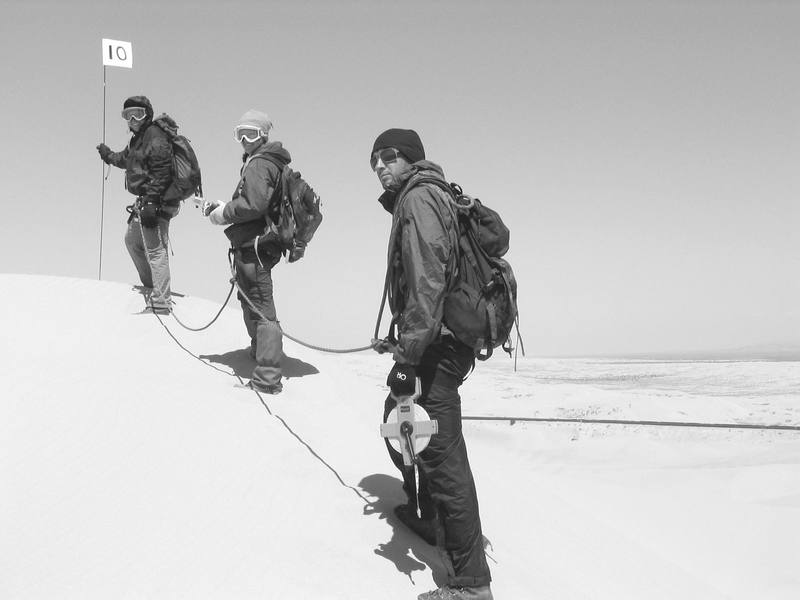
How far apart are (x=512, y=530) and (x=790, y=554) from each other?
2.99 m

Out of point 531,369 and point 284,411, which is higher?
point 284,411

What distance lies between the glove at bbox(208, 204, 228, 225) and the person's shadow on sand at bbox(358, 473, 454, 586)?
7.69 ft

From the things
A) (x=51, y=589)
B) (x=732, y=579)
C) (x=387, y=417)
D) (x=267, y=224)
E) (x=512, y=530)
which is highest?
(x=267, y=224)

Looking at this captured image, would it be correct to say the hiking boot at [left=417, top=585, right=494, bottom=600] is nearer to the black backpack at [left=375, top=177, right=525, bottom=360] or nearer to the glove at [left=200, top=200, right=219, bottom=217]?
the black backpack at [left=375, top=177, right=525, bottom=360]

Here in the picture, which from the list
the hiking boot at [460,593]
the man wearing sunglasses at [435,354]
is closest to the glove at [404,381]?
the man wearing sunglasses at [435,354]

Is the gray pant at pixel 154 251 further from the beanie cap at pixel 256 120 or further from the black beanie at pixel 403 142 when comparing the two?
the black beanie at pixel 403 142

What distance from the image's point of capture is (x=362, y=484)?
3.90 meters

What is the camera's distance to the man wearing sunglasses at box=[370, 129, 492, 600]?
2.62 meters

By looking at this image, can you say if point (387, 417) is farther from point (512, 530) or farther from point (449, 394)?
point (512, 530)

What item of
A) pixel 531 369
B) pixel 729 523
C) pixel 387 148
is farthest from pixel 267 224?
pixel 531 369

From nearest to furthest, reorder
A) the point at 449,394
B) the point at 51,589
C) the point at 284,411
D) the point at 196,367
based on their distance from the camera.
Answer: the point at 51,589, the point at 449,394, the point at 284,411, the point at 196,367

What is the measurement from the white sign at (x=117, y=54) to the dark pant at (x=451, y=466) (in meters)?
6.57

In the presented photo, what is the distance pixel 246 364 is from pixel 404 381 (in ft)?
11.0

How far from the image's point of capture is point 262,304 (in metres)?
4.94
